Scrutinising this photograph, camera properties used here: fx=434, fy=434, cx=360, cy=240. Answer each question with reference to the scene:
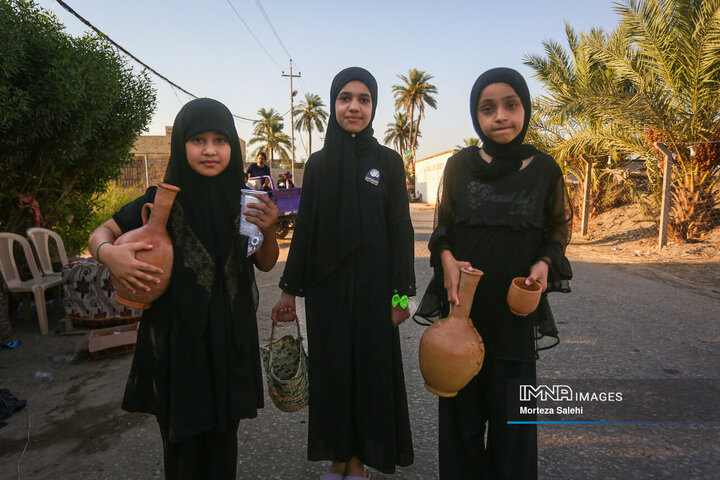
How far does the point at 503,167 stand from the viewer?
1.78 m

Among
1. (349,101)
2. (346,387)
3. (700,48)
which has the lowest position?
(346,387)

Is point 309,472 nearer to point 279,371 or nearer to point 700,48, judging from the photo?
point 279,371

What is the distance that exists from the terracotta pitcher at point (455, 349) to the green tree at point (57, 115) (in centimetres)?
430

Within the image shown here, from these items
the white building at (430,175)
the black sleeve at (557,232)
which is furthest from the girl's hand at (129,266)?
the white building at (430,175)

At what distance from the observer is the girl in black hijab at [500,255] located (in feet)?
5.75

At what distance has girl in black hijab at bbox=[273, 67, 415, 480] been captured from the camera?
1.98 metres

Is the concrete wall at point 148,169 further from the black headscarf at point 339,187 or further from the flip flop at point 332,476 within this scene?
the flip flop at point 332,476

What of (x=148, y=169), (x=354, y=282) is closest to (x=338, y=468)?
(x=354, y=282)

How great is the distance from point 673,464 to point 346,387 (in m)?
1.81

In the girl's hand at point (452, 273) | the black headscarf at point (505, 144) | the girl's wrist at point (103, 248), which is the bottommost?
the girl's hand at point (452, 273)

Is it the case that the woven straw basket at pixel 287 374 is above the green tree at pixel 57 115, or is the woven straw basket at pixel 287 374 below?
below

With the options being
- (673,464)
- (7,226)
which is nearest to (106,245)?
(673,464)

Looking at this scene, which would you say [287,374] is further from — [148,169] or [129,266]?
[148,169]

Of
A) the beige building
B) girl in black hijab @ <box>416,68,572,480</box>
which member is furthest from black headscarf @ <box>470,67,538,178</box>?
the beige building
